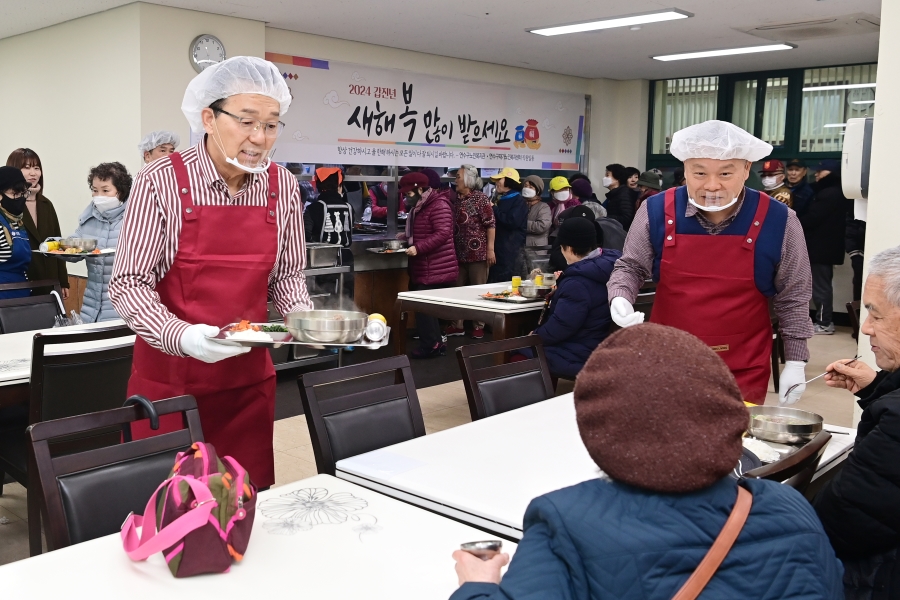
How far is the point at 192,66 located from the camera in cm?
658

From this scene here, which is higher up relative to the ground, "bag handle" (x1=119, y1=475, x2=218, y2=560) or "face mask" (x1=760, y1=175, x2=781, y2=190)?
"face mask" (x1=760, y1=175, x2=781, y2=190)

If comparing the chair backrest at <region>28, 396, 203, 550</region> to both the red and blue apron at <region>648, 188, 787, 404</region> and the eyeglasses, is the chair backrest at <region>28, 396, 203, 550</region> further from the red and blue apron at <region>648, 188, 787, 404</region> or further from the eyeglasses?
the red and blue apron at <region>648, 188, 787, 404</region>

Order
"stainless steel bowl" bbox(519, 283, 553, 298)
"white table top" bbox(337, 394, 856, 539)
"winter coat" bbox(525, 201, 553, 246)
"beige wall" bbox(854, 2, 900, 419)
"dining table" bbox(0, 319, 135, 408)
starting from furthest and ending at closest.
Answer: "winter coat" bbox(525, 201, 553, 246)
"stainless steel bowl" bbox(519, 283, 553, 298)
"beige wall" bbox(854, 2, 900, 419)
"dining table" bbox(0, 319, 135, 408)
"white table top" bbox(337, 394, 856, 539)

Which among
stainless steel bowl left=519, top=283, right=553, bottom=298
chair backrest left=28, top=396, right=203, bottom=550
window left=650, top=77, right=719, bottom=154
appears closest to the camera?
chair backrest left=28, top=396, right=203, bottom=550

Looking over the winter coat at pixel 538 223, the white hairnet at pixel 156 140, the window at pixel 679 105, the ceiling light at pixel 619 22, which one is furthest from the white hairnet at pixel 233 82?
the window at pixel 679 105

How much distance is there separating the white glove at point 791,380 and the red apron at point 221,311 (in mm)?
1714

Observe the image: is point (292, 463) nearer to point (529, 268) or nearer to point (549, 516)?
point (549, 516)

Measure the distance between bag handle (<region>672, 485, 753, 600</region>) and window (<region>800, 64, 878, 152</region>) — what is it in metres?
9.59

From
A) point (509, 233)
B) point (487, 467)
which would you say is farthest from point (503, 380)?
point (509, 233)

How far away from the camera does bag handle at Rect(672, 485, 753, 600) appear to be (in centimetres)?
99

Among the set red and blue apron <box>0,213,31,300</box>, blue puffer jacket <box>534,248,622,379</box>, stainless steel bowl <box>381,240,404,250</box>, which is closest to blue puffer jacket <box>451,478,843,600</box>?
blue puffer jacket <box>534,248,622,379</box>

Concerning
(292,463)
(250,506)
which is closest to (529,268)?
(292,463)

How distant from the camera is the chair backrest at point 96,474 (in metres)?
1.68

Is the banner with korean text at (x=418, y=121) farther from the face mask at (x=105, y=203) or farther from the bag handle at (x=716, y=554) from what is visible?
the bag handle at (x=716, y=554)
